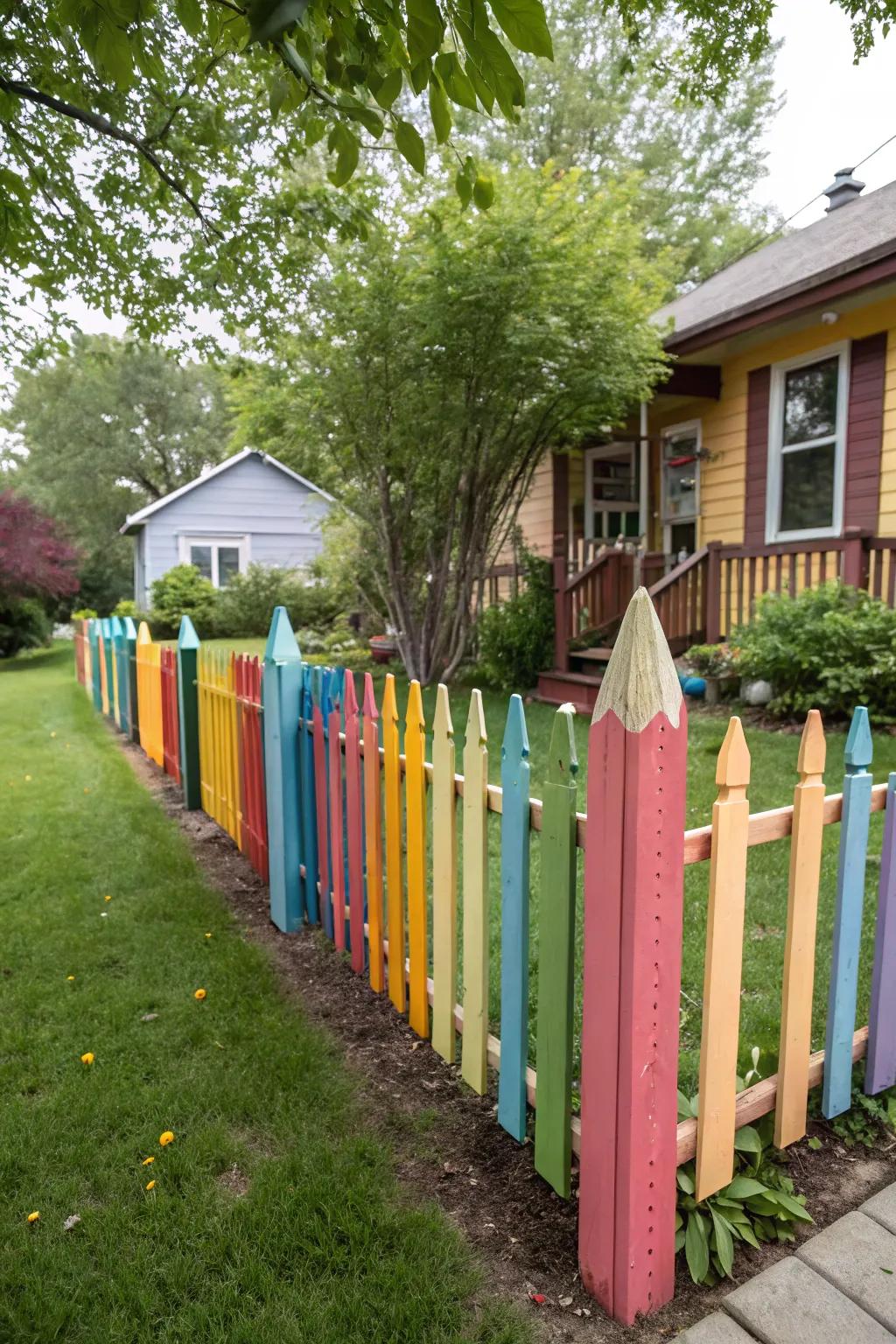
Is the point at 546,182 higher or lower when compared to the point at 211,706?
higher

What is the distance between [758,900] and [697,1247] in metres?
1.98

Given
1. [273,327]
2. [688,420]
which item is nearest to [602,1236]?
[273,327]

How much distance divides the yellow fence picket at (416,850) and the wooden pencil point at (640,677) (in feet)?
3.15

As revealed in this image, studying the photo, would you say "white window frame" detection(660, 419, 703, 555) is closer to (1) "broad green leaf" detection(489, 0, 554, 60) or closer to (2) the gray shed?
(1) "broad green leaf" detection(489, 0, 554, 60)

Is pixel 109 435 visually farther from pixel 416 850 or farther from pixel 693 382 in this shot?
pixel 416 850

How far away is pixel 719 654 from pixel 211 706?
4.91 meters

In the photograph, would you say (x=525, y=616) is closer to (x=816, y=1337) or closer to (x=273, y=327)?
(x=273, y=327)

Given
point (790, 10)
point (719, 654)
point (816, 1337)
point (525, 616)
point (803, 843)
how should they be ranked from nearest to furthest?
point (816, 1337) → point (803, 843) → point (790, 10) → point (719, 654) → point (525, 616)

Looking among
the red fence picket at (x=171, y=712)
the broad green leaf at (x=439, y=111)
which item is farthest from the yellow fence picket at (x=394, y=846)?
the red fence picket at (x=171, y=712)

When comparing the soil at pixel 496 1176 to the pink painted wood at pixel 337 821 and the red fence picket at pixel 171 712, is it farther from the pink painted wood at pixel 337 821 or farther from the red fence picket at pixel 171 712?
the red fence picket at pixel 171 712

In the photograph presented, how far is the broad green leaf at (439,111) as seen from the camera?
183 centimetres

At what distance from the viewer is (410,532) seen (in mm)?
9992

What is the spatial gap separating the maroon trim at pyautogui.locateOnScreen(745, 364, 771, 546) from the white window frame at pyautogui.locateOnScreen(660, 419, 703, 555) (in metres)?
0.77

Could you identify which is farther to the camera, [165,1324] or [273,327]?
[273,327]
